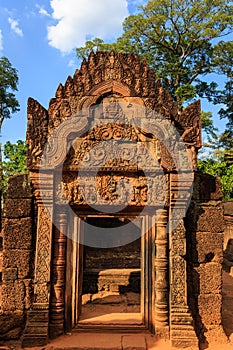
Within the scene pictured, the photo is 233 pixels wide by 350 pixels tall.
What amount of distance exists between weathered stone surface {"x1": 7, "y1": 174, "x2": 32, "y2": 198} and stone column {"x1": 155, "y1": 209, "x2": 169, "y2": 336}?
2140 mm

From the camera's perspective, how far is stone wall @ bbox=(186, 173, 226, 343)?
16.4ft

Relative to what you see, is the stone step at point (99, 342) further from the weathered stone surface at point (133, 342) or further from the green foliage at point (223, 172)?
the green foliage at point (223, 172)

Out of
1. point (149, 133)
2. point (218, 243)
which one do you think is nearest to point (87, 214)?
point (149, 133)

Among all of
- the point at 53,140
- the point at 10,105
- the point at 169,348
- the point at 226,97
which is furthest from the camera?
the point at 10,105

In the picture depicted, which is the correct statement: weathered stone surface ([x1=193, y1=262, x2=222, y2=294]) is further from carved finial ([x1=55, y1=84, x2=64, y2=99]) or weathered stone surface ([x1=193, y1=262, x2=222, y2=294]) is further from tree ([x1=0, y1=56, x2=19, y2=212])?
tree ([x1=0, y1=56, x2=19, y2=212])

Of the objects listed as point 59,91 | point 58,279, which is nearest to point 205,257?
point 58,279

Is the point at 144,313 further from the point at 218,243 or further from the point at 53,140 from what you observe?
the point at 53,140

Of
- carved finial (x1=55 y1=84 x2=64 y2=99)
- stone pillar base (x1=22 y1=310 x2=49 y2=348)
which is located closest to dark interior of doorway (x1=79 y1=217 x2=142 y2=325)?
stone pillar base (x1=22 y1=310 x2=49 y2=348)

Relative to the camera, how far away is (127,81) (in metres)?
5.07

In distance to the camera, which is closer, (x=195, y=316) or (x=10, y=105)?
(x=195, y=316)

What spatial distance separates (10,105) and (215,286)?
22.5 metres

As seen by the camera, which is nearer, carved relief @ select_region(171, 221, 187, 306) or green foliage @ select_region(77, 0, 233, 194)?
carved relief @ select_region(171, 221, 187, 306)

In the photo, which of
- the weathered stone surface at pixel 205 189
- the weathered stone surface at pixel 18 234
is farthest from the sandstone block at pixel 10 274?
the weathered stone surface at pixel 205 189

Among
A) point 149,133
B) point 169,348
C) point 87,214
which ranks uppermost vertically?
point 149,133
